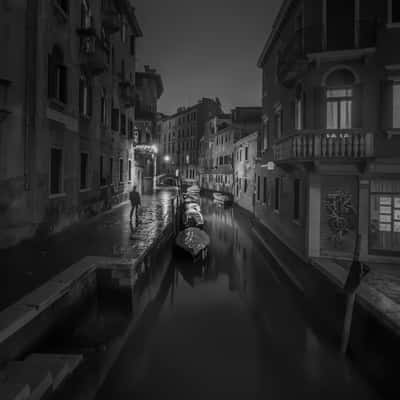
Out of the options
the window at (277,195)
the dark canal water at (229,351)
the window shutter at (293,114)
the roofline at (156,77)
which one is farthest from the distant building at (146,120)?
the dark canal water at (229,351)

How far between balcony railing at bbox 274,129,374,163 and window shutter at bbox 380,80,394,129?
608 millimetres

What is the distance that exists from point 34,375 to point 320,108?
9.97 meters

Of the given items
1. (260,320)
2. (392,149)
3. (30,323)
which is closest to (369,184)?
(392,149)

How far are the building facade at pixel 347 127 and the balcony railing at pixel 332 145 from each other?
1.1 inches

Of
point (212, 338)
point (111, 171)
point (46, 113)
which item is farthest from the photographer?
point (111, 171)

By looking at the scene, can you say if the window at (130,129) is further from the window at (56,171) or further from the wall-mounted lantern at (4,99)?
the wall-mounted lantern at (4,99)

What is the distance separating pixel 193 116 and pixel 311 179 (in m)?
50.3

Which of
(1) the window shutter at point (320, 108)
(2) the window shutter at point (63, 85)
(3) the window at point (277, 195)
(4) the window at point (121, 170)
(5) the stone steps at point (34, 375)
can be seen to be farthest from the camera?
(4) the window at point (121, 170)

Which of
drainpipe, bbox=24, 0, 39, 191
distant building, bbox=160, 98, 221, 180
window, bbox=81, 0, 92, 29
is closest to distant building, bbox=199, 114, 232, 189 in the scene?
distant building, bbox=160, 98, 221, 180

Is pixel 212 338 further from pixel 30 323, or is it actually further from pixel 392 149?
pixel 392 149

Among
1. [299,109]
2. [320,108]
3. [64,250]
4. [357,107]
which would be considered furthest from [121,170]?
[357,107]

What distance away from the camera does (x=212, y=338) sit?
6855mm

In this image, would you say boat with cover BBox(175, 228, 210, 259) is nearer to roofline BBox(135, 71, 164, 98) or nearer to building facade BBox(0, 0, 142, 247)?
building facade BBox(0, 0, 142, 247)

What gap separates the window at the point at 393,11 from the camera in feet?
29.8
